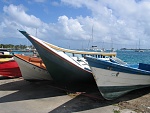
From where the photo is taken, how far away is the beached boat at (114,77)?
6.44 meters

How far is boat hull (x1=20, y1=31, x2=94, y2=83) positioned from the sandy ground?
0.57 m

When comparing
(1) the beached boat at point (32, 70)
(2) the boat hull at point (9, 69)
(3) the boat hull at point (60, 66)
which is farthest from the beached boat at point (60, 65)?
(2) the boat hull at point (9, 69)

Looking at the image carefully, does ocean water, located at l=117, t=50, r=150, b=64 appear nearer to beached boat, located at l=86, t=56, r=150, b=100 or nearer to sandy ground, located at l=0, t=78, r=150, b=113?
sandy ground, located at l=0, t=78, r=150, b=113

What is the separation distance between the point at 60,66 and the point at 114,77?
97.4 inches

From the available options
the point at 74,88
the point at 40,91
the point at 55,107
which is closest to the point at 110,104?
the point at 55,107

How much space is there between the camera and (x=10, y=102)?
22.9 ft

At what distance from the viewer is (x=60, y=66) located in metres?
8.23

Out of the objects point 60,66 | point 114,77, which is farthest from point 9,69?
point 114,77

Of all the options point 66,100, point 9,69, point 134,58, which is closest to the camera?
point 66,100

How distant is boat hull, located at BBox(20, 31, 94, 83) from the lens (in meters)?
7.85

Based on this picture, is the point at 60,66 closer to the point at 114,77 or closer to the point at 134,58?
the point at 114,77

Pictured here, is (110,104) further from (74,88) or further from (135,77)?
(74,88)

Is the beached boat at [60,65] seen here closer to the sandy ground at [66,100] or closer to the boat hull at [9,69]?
the sandy ground at [66,100]

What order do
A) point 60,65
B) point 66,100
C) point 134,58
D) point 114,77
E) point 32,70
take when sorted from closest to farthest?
1. point 114,77
2. point 66,100
3. point 60,65
4. point 32,70
5. point 134,58
